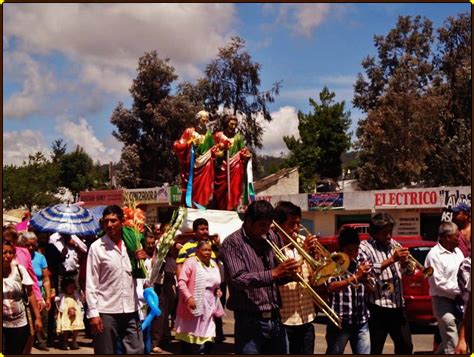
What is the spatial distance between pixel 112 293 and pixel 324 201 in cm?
2682

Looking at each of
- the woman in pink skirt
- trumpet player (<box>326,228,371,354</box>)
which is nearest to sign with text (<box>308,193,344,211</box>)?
the woman in pink skirt

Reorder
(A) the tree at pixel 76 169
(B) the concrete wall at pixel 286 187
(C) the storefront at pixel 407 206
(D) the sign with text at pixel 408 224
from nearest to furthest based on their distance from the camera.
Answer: (C) the storefront at pixel 407 206 < (D) the sign with text at pixel 408 224 < (B) the concrete wall at pixel 286 187 < (A) the tree at pixel 76 169

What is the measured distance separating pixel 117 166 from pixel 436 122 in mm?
17570

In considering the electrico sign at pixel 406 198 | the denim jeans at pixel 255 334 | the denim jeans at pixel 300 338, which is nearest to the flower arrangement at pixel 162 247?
the denim jeans at pixel 300 338

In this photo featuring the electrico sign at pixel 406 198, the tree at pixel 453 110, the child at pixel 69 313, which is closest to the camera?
the child at pixel 69 313

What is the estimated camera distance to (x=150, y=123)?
4297cm

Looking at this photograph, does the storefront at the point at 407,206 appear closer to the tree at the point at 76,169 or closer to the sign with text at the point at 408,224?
the sign with text at the point at 408,224

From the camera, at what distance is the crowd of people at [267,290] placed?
5.80 meters

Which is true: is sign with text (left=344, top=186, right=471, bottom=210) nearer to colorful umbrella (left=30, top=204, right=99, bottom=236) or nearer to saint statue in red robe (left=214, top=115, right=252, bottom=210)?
saint statue in red robe (left=214, top=115, right=252, bottom=210)

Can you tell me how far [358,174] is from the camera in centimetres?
4016

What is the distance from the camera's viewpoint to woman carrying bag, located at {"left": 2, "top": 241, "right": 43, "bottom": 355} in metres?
6.96

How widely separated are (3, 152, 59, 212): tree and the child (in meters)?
41.6

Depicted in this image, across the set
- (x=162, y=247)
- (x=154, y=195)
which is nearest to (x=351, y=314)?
(x=162, y=247)

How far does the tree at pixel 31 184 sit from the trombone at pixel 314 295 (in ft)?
156
